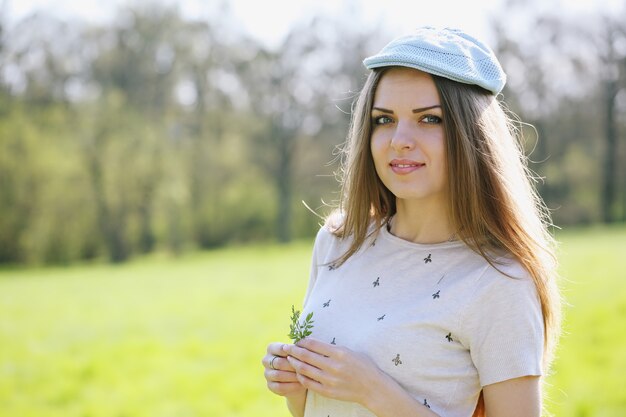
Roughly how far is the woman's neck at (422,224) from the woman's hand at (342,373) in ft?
1.76

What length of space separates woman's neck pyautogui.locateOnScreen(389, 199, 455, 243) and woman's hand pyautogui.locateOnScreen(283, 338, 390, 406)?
1.76ft

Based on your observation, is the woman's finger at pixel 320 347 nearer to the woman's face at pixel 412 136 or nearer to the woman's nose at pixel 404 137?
the woman's face at pixel 412 136

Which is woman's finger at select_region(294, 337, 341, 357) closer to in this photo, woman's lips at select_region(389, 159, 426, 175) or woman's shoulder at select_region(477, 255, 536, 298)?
woman's shoulder at select_region(477, 255, 536, 298)

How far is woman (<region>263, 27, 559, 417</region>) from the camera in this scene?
2.04 m

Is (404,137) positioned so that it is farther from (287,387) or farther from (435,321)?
(287,387)

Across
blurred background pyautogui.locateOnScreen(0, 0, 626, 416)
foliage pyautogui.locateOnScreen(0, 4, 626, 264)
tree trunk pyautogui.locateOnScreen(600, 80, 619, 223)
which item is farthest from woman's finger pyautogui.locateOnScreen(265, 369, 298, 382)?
tree trunk pyautogui.locateOnScreen(600, 80, 619, 223)

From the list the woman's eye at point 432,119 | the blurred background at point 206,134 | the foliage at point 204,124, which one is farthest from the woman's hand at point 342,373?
the foliage at point 204,124

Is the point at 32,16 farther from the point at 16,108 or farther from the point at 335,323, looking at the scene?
the point at 335,323

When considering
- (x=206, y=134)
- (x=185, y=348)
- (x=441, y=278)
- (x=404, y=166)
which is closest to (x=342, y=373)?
(x=441, y=278)

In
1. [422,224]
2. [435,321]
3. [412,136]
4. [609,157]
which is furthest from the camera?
[609,157]

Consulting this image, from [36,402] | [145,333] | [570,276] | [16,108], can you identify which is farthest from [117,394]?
[16,108]

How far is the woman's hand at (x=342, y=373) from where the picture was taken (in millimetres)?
2096

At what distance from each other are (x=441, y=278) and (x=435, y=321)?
19cm

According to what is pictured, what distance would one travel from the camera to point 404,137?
2.22 m
